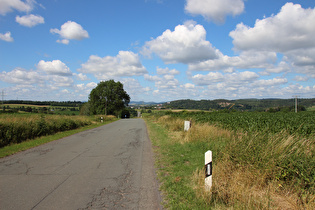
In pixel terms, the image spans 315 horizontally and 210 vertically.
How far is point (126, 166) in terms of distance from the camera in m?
7.18

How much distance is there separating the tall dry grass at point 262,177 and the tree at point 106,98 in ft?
224

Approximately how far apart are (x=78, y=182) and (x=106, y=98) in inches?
2781

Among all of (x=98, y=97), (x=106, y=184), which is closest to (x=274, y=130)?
(x=106, y=184)

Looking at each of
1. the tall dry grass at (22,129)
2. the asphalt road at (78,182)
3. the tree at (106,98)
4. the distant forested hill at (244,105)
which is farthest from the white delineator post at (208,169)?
the tree at (106,98)

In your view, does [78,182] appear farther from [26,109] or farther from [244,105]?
[244,105]

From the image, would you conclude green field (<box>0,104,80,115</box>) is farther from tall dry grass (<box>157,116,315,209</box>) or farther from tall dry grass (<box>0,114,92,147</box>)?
tall dry grass (<box>157,116,315,209</box>)

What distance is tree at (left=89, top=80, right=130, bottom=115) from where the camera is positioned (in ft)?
240

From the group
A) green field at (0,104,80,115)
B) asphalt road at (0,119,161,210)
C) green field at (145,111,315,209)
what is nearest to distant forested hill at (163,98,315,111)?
green field at (0,104,80,115)

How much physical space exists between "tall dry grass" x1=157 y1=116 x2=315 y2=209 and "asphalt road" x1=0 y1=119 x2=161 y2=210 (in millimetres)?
1453

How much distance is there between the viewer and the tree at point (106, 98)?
73250 mm

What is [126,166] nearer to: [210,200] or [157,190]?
[157,190]

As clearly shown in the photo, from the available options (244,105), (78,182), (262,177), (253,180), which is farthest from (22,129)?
(244,105)

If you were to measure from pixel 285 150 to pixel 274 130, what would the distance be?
7674 mm

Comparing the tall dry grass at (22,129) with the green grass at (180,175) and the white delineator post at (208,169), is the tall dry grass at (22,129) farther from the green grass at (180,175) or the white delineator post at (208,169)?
the white delineator post at (208,169)
